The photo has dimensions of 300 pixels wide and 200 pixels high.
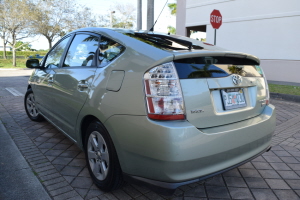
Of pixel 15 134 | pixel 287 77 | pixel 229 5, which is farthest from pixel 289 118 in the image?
pixel 229 5

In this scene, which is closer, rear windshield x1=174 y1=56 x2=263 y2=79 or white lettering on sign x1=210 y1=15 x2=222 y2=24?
rear windshield x1=174 y1=56 x2=263 y2=79

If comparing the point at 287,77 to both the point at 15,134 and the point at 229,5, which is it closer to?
the point at 229,5

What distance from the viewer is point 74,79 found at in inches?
109

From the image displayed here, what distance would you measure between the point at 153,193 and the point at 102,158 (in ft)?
A: 1.95

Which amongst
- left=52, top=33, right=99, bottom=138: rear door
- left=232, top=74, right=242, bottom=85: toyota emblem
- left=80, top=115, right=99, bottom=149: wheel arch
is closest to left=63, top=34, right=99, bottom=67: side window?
left=52, top=33, right=99, bottom=138: rear door

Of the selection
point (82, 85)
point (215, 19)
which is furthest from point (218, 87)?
point (215, 19)

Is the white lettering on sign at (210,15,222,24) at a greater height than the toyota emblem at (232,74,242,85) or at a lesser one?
greater

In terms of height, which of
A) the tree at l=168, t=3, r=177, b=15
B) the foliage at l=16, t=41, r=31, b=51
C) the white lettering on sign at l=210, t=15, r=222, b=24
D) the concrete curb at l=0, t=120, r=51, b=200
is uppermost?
the tree at l=168, t=3, r=177, b=15

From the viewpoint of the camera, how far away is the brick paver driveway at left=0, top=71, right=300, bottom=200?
96.4 inches

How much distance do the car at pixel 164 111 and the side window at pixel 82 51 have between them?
3 cm

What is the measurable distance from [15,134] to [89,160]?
214 cm

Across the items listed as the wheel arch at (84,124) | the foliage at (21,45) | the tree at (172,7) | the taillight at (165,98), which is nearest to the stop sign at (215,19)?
the wheel arch at (84,124)

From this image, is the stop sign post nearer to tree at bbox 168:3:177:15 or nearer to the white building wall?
the white building wall

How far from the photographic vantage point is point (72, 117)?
281 cm
